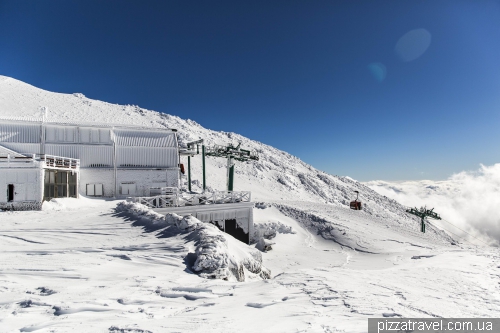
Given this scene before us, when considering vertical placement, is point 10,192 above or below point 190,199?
above

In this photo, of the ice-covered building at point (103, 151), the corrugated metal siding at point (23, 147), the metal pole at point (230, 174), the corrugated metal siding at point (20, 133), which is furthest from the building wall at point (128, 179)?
the corrugated metal siding at point (20, 133)

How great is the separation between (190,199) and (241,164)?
40.8 meters

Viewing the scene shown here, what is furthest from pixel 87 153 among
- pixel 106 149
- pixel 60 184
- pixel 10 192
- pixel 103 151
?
pixel 10 192

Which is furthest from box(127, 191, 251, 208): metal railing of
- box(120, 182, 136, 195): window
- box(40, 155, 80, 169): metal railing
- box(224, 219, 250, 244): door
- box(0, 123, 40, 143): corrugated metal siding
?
box(0, 123, 40, 143): corrugated metal siding

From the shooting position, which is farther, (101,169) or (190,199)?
(101,169)

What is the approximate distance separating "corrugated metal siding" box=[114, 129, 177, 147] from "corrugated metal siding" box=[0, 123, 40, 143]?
7070 millimetres

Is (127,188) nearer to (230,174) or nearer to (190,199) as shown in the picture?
(230,174)

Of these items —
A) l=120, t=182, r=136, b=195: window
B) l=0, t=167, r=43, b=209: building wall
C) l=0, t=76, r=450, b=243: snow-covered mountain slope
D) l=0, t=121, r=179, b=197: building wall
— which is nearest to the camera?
l=0, t=167, r=43, b=209: building wall

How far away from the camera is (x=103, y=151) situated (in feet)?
89.0

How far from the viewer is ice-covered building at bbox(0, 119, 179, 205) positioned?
84.0ft

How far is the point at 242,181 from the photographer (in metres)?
52.5

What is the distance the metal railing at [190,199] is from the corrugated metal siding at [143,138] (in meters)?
11.1

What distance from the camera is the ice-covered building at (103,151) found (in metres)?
25.6

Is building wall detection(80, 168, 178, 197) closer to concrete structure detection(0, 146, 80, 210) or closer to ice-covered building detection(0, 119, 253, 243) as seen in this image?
ice-covered building detection(0, 119, 253, 243)
